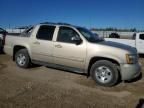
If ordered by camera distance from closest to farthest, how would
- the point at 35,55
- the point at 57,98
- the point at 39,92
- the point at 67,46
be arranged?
the point at 57,98 < the point at 39,92 < the point at 67,46 < the point at 35,55

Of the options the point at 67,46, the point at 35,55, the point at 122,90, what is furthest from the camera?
the point at 35,55

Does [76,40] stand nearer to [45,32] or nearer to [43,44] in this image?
[43,44]

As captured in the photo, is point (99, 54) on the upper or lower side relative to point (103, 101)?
upper

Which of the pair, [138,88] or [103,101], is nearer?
[103,101]

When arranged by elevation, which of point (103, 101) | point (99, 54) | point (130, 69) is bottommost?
point (103, 101)

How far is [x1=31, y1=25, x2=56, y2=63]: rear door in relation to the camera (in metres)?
8.14

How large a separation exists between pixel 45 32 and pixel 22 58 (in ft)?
4.95

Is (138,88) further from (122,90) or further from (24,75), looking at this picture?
(24,75)

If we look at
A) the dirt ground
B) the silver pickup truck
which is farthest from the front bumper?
the dirt ground

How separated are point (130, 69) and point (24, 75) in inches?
143

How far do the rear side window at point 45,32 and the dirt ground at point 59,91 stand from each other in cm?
132

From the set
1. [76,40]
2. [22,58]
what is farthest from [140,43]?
[22,58]

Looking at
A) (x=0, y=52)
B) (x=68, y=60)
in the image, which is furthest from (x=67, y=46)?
(x=0, y=52)

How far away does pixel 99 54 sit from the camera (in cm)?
714
